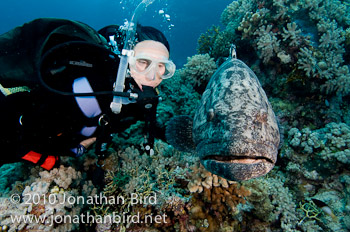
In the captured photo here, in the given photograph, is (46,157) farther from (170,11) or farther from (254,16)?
(170,11)

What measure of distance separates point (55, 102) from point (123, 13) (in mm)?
72071

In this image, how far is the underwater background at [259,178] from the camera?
2.82m

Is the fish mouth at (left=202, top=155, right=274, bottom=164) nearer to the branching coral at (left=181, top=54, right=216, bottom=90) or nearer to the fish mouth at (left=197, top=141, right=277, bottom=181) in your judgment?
the fish mouth at (left=197, top=141, right=277, bottom=181)

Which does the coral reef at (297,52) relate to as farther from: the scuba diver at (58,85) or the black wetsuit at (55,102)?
→ the black wetsuit at (55,102)

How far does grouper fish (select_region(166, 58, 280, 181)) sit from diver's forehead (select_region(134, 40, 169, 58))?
1103 mm

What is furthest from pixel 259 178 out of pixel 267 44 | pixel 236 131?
pixel 267 44

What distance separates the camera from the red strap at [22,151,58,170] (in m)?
2.85

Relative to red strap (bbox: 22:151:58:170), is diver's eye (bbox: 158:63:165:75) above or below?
above

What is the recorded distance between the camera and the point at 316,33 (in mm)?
5723

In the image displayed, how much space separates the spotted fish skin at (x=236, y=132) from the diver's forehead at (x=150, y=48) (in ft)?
3.78

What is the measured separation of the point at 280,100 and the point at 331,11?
4308mm

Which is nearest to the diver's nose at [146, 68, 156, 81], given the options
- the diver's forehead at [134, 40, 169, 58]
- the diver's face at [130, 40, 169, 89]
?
the diver's face at [130, 40, 169, 89]

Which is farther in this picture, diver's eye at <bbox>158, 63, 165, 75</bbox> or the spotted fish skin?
diver's eye at <bbox>158, 63, 165, 75</bbox>

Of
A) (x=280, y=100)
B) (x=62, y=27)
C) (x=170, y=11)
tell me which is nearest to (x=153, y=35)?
(x=62, y=27)
